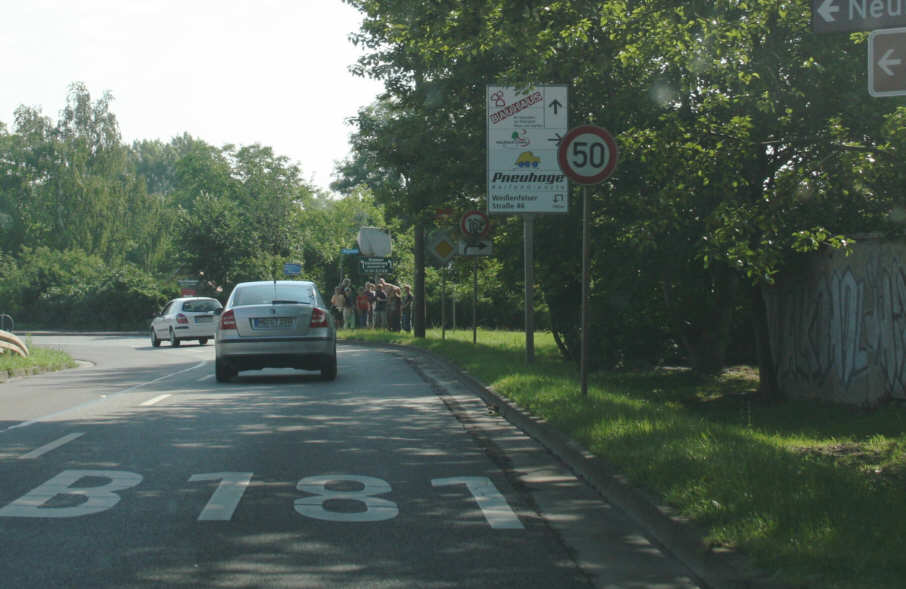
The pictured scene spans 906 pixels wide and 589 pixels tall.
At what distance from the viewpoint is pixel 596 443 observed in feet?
27.2

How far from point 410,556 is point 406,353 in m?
21.5

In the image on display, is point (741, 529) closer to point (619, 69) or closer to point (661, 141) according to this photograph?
point (661, 141)

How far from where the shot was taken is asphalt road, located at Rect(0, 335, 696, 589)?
199 inches

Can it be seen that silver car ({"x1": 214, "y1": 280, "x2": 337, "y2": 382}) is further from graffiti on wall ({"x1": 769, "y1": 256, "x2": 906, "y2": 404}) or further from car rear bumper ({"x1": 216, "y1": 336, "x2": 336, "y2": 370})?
graffiti on wall ({"x1": 769, "y1": 256, "x2": 906, "y2": 404})

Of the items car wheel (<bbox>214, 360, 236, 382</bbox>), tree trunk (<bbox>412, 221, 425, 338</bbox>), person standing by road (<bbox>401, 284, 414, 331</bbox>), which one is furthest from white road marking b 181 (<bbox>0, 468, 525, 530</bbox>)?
person standing by road (<bbox>401, 284, 414, 331</bbox>)

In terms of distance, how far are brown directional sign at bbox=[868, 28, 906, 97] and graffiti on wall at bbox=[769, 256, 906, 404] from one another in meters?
7.71

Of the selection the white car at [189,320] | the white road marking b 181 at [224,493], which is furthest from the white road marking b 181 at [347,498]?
the white car at [189,320]

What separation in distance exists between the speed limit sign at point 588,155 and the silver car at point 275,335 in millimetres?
6547

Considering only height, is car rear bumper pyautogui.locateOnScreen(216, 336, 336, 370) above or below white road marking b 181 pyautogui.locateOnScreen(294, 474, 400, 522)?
above

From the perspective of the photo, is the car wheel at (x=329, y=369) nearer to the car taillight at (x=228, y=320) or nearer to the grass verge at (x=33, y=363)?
the car taillight at (x=228, y=320)

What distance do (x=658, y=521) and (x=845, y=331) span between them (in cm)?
942

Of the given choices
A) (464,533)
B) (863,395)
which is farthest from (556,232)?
(464,533)

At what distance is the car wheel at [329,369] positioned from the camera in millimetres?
17453

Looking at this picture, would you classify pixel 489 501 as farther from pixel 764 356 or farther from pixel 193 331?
pixel 193 331
